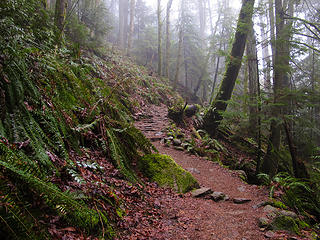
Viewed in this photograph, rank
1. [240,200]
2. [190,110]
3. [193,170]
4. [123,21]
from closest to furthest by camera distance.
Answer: [240,200]
[193,170]
[190,110]
[123,21]

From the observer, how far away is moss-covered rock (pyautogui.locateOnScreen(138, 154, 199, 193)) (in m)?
3.94

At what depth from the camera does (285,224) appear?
9.23 feet

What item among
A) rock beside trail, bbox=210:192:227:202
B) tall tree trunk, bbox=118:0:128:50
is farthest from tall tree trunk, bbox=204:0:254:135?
tall tree trunk, bbox=118:0:128:50

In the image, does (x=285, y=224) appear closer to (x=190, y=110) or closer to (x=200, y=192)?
(x=200, y=192)

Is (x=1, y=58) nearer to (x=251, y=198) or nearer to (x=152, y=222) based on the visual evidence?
(x=152, y=222)

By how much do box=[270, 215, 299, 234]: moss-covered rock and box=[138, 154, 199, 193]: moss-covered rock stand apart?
1.66 metres

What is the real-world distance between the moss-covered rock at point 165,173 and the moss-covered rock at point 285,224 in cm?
166

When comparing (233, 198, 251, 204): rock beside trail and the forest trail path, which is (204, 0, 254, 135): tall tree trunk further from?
(233, 198, 251, 204): rock beside trail

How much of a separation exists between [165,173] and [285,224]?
2.14m

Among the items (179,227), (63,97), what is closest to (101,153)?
(63,97)

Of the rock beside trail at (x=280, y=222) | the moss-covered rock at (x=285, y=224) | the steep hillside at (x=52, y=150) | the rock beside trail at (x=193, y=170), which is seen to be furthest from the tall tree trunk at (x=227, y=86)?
the steep hillside at (x=52, y=150)

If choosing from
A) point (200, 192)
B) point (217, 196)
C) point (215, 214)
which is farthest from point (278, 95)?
point (215, 214)

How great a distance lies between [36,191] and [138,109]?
28.9ft

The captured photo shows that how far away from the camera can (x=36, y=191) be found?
1443mm
